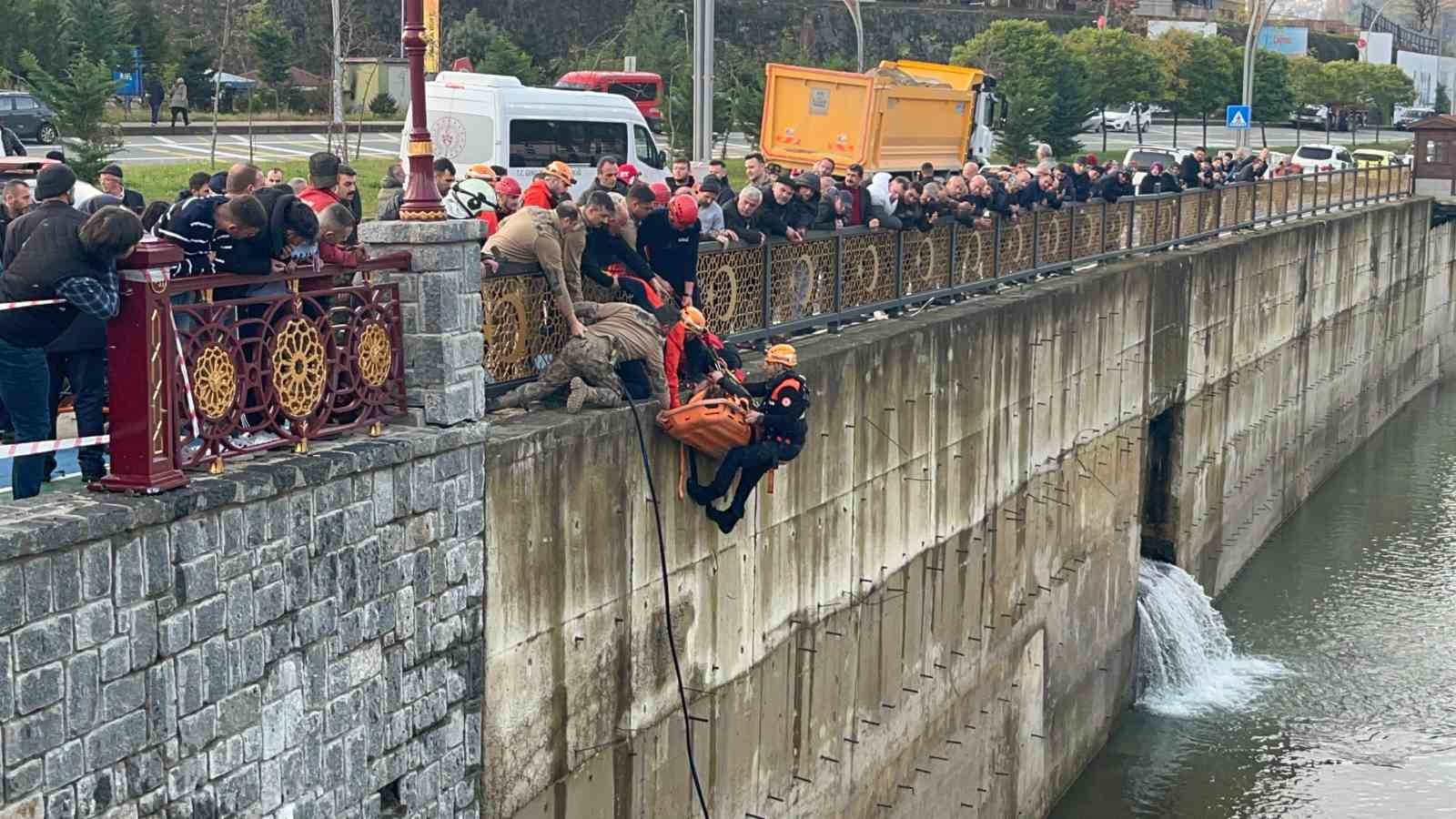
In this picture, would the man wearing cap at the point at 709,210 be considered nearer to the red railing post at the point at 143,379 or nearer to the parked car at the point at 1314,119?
the red railing post at the point at 143,379

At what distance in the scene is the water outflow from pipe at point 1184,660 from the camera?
2127 cm

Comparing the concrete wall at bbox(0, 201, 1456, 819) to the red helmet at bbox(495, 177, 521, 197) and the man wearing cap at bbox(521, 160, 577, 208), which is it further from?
the red helmet at bbox(495, 177, 521, 197)

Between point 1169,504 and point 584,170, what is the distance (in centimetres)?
843

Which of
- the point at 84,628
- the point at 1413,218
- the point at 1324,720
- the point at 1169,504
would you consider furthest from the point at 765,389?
the point at 1413,218

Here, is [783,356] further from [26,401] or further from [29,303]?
[29,303]

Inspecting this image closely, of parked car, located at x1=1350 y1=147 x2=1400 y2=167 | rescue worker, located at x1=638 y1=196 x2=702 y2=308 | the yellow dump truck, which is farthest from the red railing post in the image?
parked car, located at x1=1350 y1=147 x2=1400 y2=167

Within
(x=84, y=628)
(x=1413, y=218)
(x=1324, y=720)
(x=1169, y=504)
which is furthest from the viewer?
(x=1413, y=218)

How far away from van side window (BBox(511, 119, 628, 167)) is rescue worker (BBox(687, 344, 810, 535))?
11.9m

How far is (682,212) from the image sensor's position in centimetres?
1134

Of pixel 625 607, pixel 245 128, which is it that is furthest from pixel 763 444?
pixel 245 128

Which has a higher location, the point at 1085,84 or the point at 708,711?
the point at 1085,84

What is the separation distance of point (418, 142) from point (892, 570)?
21.1 feet

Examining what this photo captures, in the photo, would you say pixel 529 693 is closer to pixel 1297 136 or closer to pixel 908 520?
pixel 908 520

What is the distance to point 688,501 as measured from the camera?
1093 cm
